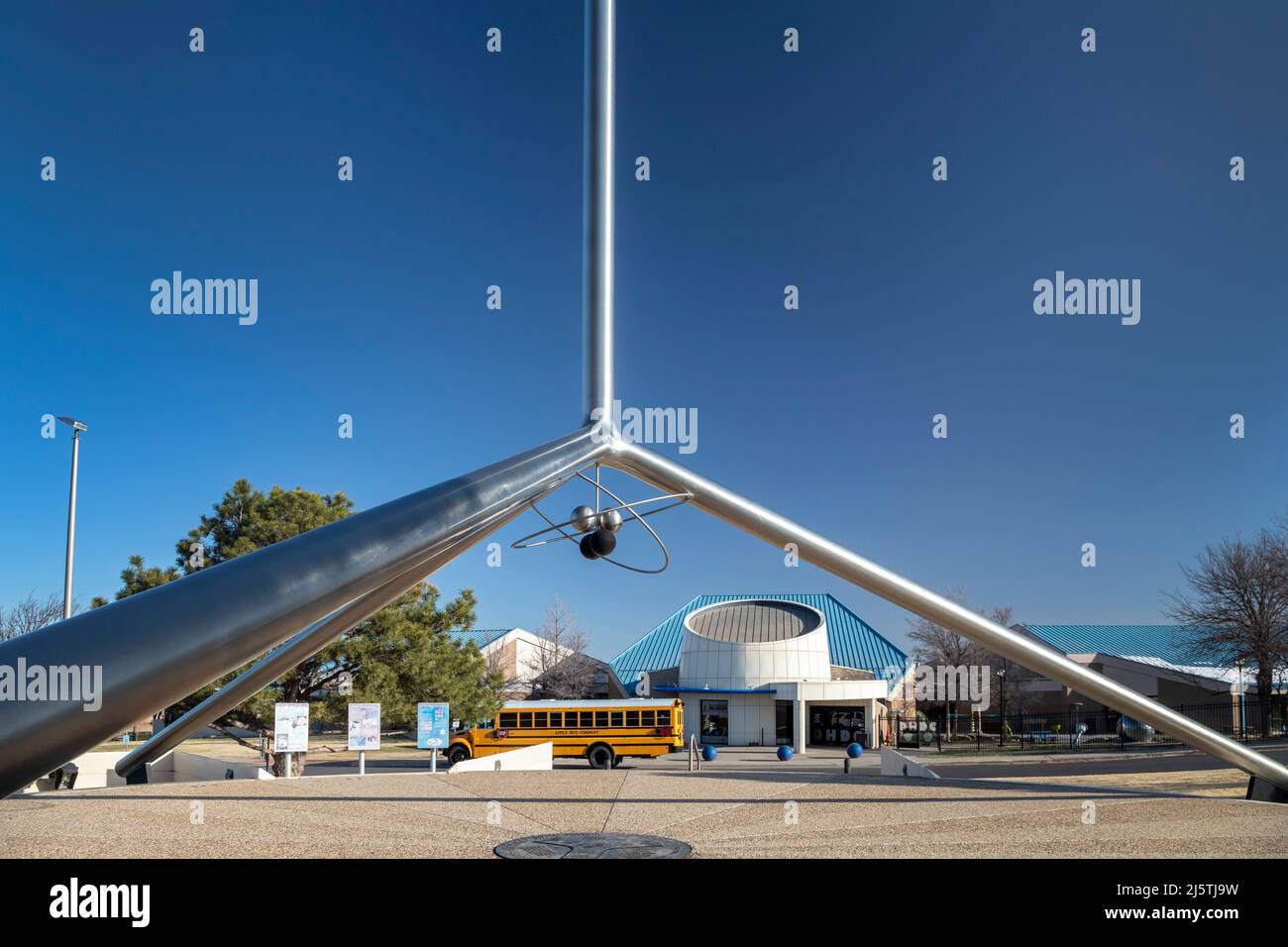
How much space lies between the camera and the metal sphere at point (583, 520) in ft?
36.2

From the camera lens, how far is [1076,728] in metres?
36.3

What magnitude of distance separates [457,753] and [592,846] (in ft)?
61.3

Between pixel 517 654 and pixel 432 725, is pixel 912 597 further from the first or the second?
pixel 517 654

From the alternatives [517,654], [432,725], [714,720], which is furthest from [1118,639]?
[432,725]

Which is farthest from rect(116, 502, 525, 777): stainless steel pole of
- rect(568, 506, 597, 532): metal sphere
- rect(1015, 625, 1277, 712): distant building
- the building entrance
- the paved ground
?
the building entrance

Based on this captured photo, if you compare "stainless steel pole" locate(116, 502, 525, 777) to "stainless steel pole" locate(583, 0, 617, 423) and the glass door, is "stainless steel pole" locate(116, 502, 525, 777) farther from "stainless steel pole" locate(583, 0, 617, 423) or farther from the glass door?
the glass door

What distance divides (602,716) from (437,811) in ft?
52.8

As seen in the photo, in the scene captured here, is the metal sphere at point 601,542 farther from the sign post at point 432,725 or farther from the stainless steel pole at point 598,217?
the sign post at point 432,725

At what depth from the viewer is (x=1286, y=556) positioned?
2719cm

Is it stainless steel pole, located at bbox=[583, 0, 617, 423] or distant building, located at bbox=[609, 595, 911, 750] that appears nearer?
stainless steel pole, located at bbox=[583, 0, 617, 423]

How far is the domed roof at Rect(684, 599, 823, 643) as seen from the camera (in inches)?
1964

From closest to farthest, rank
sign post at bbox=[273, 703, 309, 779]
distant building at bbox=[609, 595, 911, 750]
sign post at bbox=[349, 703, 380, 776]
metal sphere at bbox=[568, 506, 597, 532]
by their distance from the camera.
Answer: metal sphere at bbox=[568, 506, 597, 532] < sign post at bbox=[273, 703, 309, 779] < sign post at bbox=[349, 703, 380, 776] < distant building at bbox=[609, 595, 911, 750]
